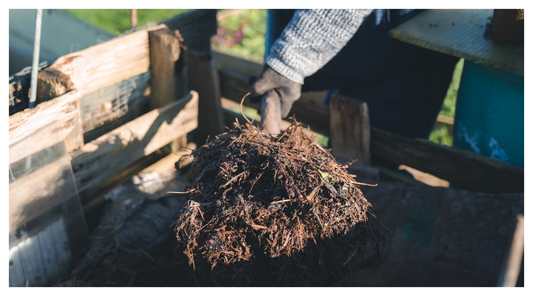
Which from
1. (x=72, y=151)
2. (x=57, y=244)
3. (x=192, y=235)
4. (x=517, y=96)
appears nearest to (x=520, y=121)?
(x=517, y=96)

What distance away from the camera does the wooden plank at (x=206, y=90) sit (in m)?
2.99

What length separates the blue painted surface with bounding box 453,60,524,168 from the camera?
2164 mm

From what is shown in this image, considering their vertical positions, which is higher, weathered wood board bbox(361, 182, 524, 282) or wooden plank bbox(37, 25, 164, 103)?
wooden plank bbox(37, 25, 164, 103)

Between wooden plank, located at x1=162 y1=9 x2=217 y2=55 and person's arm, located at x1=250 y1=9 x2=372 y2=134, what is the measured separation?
111 cm

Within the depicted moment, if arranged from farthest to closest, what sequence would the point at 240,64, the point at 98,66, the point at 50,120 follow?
the point at 240,64 < the point at 98,66 < the point at 50,120

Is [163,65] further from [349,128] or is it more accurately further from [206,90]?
[349,128]

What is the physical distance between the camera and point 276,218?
1.41 metres

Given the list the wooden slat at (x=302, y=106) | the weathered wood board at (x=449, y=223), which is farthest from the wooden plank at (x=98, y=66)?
the weathered wood board at (x=449, y=223)

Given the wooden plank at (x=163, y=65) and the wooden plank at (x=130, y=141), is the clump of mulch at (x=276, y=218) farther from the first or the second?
the wooden plank at (x=163, y=65)

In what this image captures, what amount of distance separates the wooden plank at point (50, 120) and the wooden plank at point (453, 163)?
6.42 ft

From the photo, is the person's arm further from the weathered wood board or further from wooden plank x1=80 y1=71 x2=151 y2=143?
wooden plank x1=80 y1=71 x2=151 y2=143

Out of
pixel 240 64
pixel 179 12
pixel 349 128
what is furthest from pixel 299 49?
pixel 179 12

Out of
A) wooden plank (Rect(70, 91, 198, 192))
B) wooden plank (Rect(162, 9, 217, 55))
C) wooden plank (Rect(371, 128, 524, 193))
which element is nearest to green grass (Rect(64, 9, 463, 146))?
wooden plank (Rect(162, 9, 217, 55))

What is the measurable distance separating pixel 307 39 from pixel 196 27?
1.36 m
